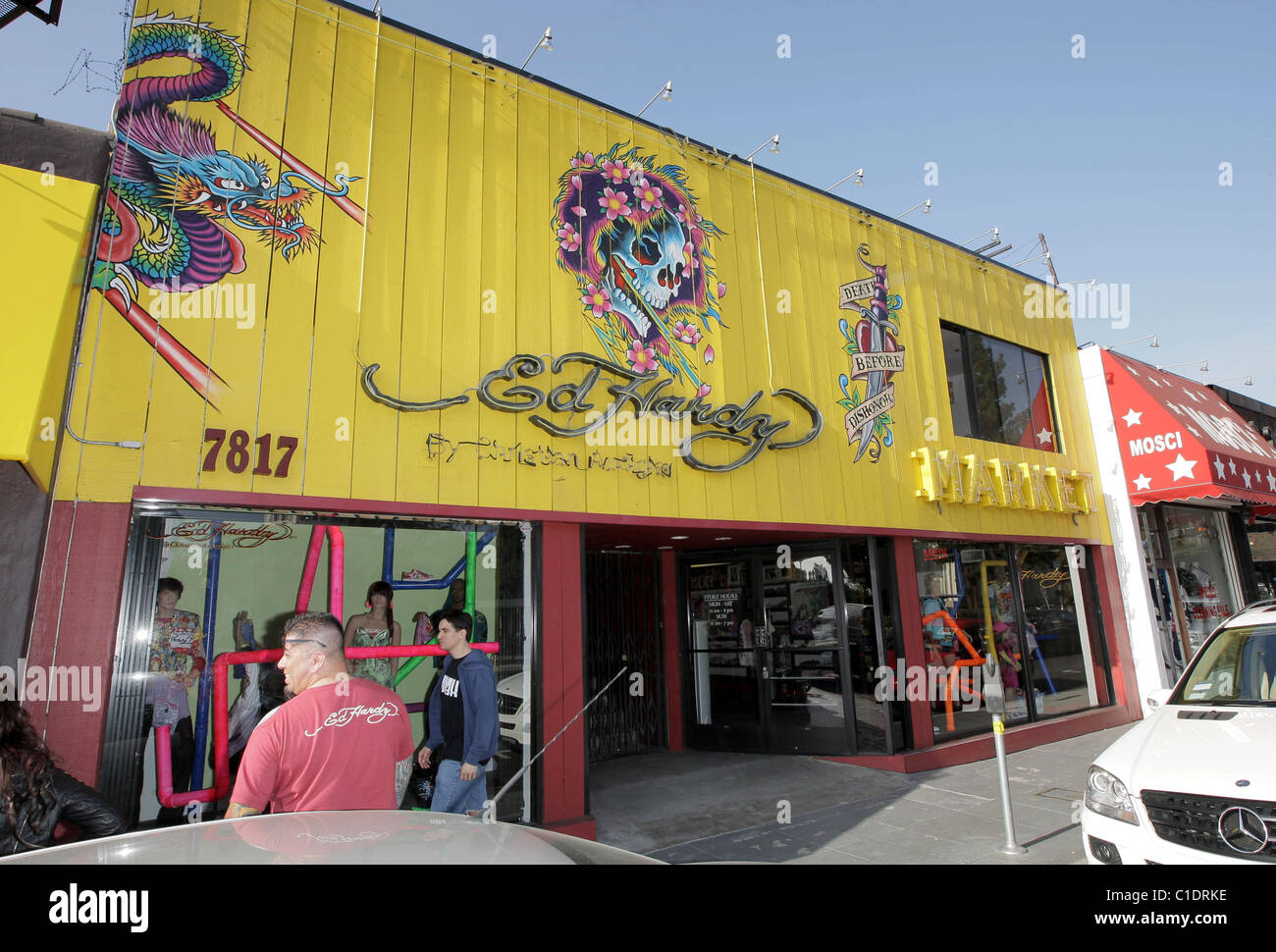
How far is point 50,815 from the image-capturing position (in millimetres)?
3596

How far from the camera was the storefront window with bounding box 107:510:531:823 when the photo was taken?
525 cm

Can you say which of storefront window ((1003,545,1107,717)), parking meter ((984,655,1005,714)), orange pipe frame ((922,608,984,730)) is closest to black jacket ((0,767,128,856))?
orange pipe frame ((922,608,984,730))

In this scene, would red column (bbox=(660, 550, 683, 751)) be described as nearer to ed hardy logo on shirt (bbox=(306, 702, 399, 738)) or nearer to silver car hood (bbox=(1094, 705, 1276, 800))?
silver car hood (bbox=(1094, 705, 1276, 800))

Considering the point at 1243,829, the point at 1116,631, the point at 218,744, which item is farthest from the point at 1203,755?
the point at 1116,631

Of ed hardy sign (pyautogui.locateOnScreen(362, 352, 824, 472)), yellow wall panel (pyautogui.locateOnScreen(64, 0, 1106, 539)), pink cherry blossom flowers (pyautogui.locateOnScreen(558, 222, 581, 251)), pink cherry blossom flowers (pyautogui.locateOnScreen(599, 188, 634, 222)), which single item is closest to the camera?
yellow wall panel (pyautogui.locateOnScreen(64, 0, 1106, 539))

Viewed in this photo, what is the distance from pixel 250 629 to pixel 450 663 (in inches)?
63.3

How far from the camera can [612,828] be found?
6980 mm

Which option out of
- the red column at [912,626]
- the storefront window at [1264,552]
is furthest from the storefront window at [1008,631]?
the storefront window at [1264,552]

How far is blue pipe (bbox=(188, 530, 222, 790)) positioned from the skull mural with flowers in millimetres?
4223

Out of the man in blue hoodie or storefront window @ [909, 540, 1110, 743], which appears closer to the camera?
the man in blue hoodie

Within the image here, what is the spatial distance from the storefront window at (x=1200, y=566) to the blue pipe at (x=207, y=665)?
57.3 feet

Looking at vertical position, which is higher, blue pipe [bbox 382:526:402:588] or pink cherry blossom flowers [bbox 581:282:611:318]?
pink cherry blossom flowers [bbox 581:282:611:318]

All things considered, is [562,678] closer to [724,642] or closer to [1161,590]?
[724,642]

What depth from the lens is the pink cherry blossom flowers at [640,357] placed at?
792 centimetres
